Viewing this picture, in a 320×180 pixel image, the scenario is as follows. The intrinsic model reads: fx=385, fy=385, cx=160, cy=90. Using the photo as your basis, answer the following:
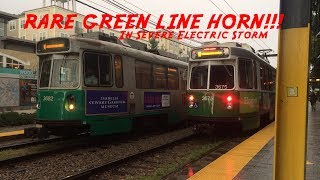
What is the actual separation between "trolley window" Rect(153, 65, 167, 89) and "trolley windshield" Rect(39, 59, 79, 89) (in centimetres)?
423

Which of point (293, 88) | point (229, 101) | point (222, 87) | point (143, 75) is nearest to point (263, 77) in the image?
point (222, 87)

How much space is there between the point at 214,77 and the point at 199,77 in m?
0.59

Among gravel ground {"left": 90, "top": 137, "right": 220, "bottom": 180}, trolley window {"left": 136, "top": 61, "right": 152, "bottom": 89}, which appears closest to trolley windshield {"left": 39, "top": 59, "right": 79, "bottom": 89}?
trolley window {"left": 136, "top": 61, "right": 152, "bottom": 89}

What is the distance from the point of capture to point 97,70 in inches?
443

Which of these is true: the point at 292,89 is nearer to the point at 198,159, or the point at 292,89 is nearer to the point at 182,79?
the point at 198,159

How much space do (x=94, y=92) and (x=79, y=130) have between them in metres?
1.24

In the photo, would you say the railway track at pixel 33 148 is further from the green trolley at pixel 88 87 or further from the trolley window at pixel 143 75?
the trolley window at pixel 143 75

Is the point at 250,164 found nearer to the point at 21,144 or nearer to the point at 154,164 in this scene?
the point at 154,164

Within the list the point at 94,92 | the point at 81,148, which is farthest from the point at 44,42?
the point at 81,148

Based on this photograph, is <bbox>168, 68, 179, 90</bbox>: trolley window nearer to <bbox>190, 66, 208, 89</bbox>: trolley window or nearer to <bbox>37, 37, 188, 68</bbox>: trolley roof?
<bbox>190, 66, 208, 89</bbox>: trolley window

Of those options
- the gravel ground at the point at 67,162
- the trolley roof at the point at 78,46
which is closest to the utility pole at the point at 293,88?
the gravel ground at the point at 67,162

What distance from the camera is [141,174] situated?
811cm

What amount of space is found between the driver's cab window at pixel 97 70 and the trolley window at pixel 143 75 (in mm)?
1762

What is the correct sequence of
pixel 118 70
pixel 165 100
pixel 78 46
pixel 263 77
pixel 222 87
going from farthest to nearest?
pixel 263 77 → pixel 165 100 → pixel 222 87 → pixel 118 70 → pixel 78 46
